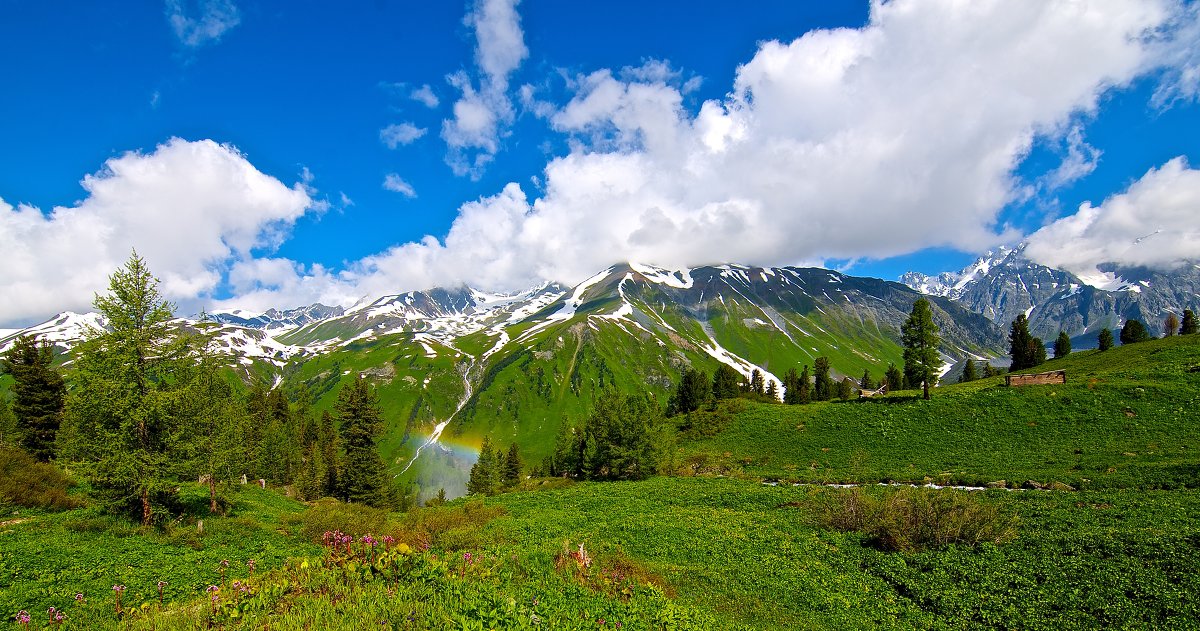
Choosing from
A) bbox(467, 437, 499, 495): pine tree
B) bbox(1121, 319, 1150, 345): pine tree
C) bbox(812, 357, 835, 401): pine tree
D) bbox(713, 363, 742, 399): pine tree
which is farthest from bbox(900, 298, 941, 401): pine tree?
bbox(1121, 319, 1150, 345): pine tree

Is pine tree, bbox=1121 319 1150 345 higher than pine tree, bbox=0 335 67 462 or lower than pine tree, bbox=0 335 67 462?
higher

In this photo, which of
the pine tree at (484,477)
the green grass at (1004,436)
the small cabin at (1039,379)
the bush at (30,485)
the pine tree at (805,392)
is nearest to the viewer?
the bush at (30,485)

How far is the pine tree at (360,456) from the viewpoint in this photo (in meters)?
51.4

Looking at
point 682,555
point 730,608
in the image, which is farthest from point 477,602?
point 682,555

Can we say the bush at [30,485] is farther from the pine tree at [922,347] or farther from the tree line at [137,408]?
the pine tree at [922,347]

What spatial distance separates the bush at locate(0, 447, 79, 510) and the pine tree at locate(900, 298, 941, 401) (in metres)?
69.8

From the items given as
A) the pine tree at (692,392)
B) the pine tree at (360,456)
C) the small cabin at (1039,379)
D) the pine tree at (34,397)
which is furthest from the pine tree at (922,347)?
the pine tree at (34,397)

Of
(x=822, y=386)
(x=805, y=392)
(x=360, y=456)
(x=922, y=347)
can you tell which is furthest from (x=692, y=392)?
(x=360, y=456)

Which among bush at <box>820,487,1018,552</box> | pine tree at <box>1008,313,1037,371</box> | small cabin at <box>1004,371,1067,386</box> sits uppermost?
pine tree at <box>1008,313,1037,371</box>

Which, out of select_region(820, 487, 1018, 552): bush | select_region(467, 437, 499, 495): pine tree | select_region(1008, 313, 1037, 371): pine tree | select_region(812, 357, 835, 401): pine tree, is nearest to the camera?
select_region(820, 487, 1018, 552): bush

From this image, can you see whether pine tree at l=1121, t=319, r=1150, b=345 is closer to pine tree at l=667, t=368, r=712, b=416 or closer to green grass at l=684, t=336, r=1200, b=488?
green grass at l=684, t=336, r=1200, b=488

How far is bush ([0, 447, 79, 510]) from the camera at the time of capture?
2086 centimetres

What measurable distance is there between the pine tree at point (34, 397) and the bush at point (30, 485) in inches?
1009

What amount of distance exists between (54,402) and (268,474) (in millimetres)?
29042
